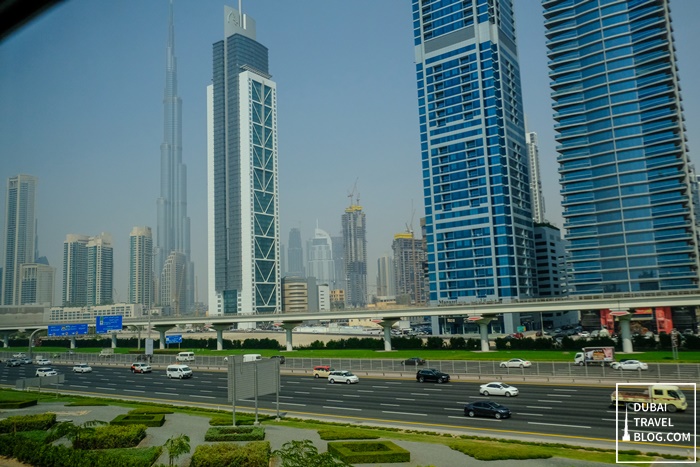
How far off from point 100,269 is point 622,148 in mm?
150675

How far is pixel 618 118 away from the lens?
124438 mm

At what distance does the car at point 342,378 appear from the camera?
56344mm

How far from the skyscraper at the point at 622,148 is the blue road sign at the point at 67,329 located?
11012cm

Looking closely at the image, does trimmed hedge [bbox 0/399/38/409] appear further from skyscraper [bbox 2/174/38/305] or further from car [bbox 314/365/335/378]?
car [bbox 314/365/335/378]

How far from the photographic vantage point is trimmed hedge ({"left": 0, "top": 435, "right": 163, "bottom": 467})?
20.1m

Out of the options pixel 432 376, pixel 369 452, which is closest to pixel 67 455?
pixel 369 452

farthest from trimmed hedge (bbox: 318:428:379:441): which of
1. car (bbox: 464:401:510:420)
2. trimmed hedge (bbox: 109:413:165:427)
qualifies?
car (bbox: 464:401:510:420)

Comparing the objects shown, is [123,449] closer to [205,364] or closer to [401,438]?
[401,438]

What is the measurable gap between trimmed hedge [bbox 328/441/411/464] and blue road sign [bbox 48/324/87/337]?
84867 millimetres

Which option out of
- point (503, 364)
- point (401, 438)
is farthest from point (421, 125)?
point (401, 438)

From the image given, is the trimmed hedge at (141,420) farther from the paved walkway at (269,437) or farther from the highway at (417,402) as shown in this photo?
the highway at (417,402)

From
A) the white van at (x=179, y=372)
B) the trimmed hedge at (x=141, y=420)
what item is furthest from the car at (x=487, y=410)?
the white van at (x=179, y=372)

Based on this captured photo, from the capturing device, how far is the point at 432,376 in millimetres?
54094

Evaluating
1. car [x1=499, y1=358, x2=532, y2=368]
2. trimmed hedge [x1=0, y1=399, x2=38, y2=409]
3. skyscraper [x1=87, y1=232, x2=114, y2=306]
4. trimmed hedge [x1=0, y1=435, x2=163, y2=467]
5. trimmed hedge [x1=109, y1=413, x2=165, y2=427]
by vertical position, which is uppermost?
skyscraper [x1=87, y1=232, x2=114, y2=306]
